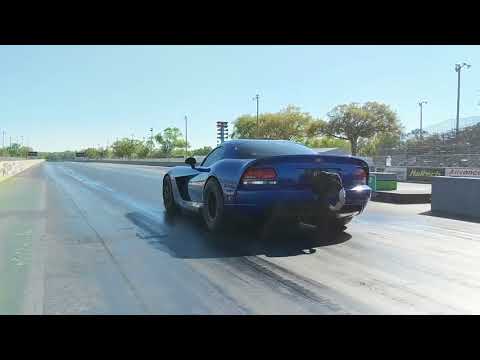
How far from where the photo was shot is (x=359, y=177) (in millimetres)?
5773

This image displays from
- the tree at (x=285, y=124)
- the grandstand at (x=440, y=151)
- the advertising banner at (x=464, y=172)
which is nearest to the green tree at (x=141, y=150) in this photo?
the tree at (x=285, y=124)

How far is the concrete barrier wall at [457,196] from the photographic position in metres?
8.55

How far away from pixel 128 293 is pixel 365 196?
3532mm

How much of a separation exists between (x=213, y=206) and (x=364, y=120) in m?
62.6

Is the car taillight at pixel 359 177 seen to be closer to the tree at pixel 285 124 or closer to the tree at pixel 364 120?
the tree at pixel 364 120

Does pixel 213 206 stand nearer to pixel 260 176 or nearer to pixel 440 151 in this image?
pixel 260 176

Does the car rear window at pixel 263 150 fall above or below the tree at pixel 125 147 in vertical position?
below

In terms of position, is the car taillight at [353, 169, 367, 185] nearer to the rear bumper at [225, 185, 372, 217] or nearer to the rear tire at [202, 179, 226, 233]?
the rear bumper at [225, 185, 372, 217]

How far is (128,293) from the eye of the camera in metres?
3.49

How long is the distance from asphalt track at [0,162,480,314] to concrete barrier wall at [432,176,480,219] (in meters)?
1.32

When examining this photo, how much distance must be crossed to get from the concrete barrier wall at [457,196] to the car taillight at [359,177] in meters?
4.02
